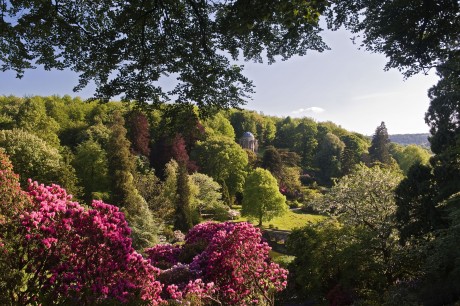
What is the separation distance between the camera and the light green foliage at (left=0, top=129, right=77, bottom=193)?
2469 centimetres

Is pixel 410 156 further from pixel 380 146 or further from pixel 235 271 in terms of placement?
pixel 235 271

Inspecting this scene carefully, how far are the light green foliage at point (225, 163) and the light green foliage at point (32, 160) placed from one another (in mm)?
25703

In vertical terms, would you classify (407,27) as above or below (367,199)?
above

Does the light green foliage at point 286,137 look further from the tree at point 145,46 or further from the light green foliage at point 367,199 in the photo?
the tree at point 145,46

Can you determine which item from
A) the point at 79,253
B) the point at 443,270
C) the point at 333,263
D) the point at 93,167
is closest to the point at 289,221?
the point at 93,167

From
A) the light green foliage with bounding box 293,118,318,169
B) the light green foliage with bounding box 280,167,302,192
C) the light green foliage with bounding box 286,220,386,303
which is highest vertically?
the light green foliage with bounding box 293,118,318,169

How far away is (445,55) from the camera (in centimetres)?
953

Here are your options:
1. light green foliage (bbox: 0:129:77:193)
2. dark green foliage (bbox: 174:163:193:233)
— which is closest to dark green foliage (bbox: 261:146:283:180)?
dark green foliage (bbox: 174:163:193:233)

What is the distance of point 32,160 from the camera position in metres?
Answer: 25.4

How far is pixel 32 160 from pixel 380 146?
67278 millimetres

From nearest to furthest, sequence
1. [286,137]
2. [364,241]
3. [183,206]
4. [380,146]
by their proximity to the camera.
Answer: [364,241], [183,206], [380,146], [286,137]

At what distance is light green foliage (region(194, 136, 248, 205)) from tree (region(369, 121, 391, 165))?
35633 mm

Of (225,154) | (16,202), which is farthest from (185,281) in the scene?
(225,154)

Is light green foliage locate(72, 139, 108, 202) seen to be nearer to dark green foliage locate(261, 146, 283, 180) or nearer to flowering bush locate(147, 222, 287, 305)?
flowering bush locate(147, 222, 287, 305)
